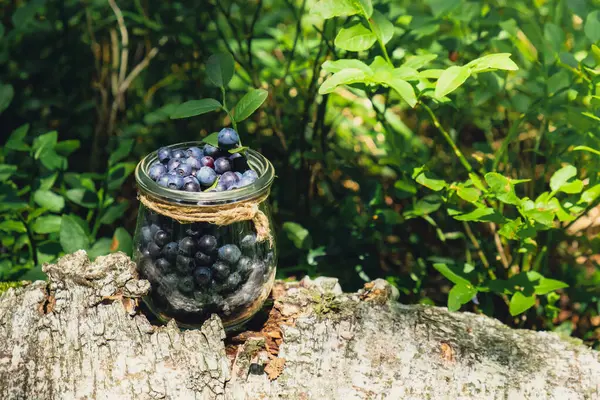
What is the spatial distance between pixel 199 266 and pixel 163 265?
0.07 m

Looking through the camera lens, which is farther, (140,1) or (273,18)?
(140,1)

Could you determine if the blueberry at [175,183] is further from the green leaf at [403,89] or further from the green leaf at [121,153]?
the green leaf at [121,153]

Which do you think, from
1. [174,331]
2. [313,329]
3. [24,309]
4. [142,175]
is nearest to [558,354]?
[313,329]

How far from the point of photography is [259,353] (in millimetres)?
1295

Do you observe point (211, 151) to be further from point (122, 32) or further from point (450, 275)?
point (122, 32)

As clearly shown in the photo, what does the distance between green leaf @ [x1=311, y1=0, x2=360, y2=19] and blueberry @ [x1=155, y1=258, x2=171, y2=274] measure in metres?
0.57

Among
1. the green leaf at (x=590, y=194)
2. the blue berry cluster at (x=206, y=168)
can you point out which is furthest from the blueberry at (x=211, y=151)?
the green leaf at (x=590, y=194)

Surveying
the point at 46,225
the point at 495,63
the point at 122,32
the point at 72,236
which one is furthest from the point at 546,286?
the point at 122,32

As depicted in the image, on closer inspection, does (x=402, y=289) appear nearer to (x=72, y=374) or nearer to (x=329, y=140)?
(x=329, y=140)

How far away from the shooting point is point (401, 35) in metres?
1.86

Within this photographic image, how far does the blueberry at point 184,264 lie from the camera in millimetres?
1243

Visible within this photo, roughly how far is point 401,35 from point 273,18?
560 mm

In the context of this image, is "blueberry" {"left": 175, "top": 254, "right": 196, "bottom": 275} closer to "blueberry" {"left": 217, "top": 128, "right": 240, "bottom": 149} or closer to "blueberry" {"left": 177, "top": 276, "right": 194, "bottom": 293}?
"blueberry" {"left": 177, "top": 276, "right": 194, "bottom": 293}

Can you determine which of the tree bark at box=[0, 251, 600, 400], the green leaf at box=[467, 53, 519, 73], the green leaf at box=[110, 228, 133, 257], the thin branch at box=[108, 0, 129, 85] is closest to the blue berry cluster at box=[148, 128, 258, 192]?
the tree bark at box=[0, 251, 600, 400]
